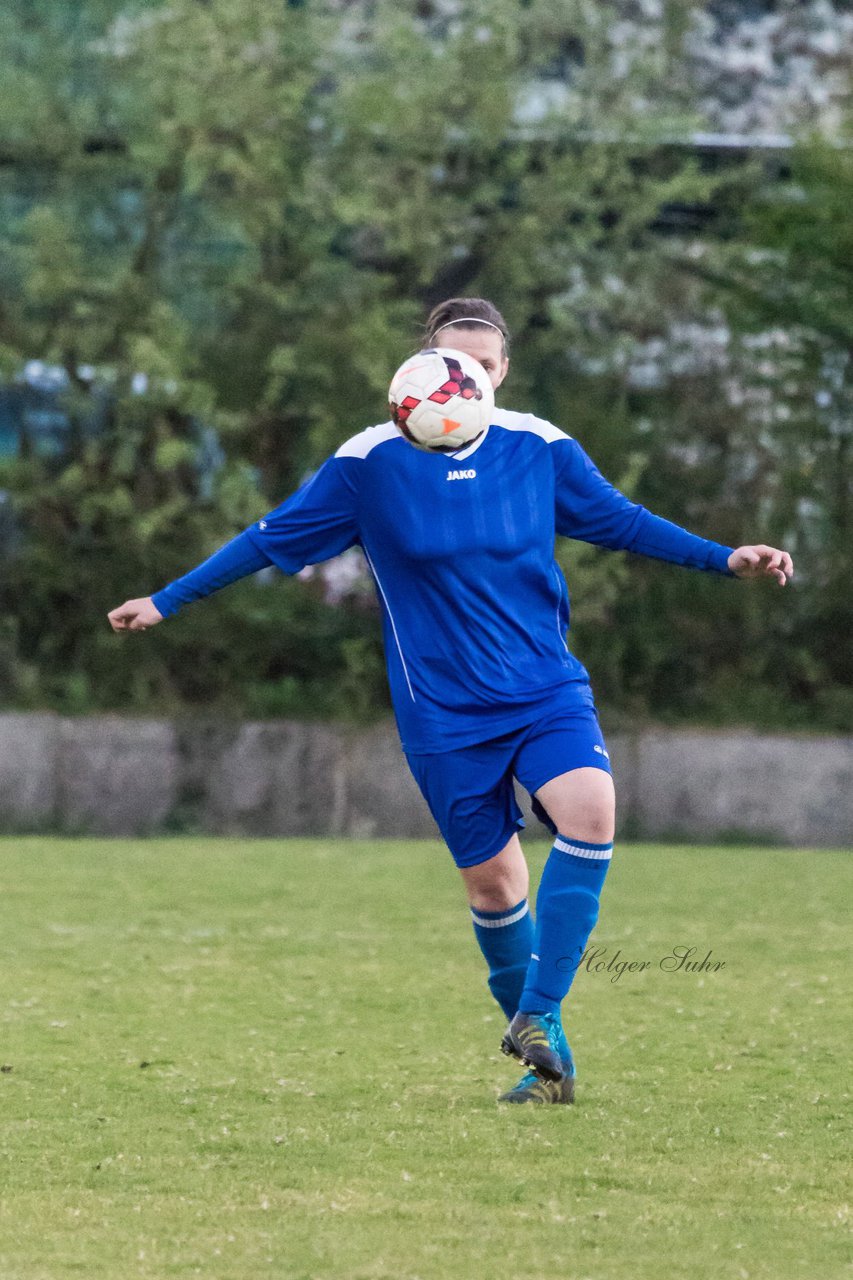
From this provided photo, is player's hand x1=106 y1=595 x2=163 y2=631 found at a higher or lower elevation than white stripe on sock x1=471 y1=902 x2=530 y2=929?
higher

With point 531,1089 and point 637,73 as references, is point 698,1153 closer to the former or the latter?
point 531,1089

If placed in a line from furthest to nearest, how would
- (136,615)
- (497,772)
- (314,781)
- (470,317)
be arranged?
(314,781)
(470,317)
(136,615)
(497,772)

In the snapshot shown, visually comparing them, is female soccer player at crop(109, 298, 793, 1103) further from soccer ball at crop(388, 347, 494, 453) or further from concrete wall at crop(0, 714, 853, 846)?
concrete wall at crop(0, 714, 853, 846)

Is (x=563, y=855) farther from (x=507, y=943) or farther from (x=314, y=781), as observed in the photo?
(x=314, y=781)

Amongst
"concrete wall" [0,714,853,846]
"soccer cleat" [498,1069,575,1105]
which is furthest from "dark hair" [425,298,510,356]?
"concrete wall" [0,714,853,846]

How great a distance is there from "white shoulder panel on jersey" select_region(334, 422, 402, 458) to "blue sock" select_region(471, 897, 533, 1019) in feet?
3.99

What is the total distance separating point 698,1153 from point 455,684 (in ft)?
4.41

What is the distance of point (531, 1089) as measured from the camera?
221 inches

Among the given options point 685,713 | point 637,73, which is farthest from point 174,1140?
A: point 637,73

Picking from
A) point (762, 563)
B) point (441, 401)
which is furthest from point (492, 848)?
point (441, 401)

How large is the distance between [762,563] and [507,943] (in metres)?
1.20

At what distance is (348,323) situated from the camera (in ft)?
44.9

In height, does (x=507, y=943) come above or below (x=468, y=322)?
below

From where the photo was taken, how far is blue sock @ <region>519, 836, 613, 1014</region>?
5625 mm
